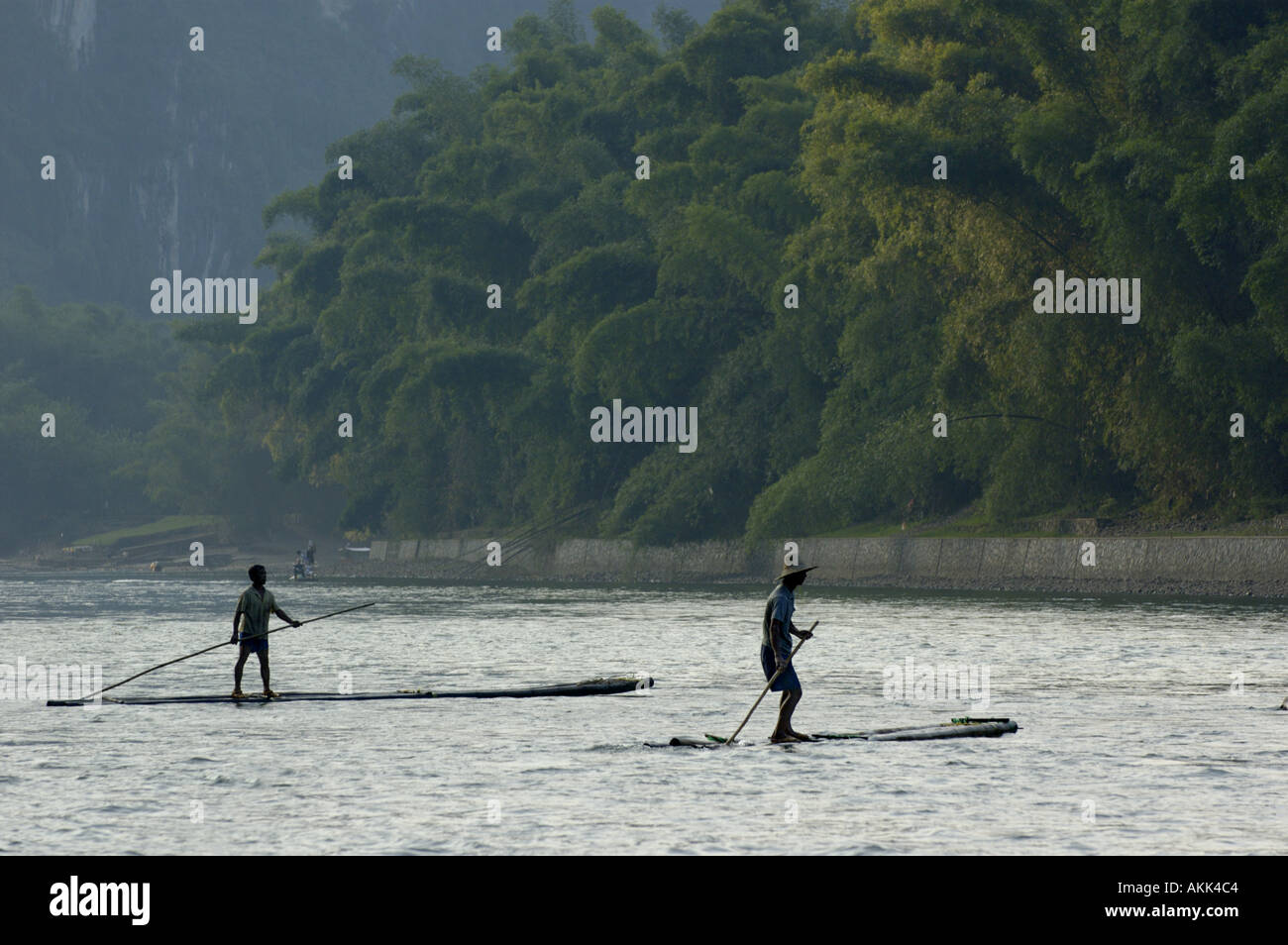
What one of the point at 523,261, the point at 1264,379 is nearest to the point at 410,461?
the point at 523,261

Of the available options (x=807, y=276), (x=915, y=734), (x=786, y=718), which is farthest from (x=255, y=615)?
(x=807, y=276)

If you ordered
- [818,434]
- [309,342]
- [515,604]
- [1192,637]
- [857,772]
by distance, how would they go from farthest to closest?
[309,342], [818,434], [515,604], [1192,637], [857,772]

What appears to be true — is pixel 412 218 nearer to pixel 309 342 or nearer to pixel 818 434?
pixel 309 342

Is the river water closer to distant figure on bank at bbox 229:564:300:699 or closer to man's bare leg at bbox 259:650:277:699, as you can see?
man's bare leg at bbox 259:650:277:699

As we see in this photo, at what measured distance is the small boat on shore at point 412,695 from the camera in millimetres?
23469

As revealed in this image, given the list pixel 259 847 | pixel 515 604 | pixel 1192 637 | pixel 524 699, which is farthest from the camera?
pixel 515 604

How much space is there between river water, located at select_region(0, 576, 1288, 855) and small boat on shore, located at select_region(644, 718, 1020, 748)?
0.72 feet

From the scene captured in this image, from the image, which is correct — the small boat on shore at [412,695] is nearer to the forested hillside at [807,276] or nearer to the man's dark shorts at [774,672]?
the man's dark shorts at [774,672]

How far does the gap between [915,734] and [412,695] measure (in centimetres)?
758

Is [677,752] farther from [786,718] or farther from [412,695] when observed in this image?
[412,695]

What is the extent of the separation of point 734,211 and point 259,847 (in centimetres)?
5224

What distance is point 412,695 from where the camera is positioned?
2380 centimetres

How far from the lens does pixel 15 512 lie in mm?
125125

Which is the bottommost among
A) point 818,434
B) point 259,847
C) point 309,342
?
point 259,847
